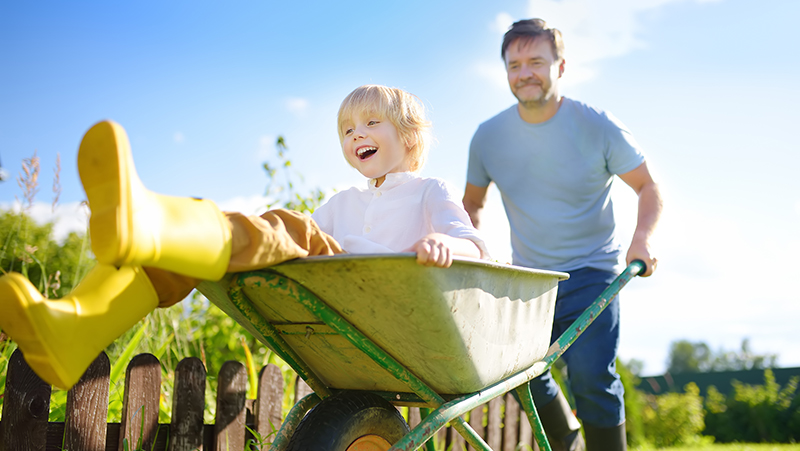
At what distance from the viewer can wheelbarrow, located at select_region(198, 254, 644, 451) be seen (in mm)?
1127

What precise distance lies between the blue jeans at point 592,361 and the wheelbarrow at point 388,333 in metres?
0.62

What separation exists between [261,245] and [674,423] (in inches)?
341

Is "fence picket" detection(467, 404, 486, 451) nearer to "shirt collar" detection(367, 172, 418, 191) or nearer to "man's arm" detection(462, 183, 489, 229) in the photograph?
"man's arm" detection(462, 183, 489, 229)

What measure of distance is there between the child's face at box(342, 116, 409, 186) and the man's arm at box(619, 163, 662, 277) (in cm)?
94

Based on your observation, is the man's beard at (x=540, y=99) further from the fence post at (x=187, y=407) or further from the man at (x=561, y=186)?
the fence post at (x=187, y=407)

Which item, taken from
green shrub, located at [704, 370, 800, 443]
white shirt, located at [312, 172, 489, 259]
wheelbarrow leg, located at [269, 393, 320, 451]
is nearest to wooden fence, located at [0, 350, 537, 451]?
wheelbarrow leg, located at [269, 393, 320, 451]

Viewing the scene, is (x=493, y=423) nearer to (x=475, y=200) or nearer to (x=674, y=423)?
(x=475, y=200)

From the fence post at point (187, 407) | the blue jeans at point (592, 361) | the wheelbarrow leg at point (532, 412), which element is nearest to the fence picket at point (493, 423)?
the blue jeans at point (592, 361)

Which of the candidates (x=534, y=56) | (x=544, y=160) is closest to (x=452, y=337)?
(x=544, y=160)

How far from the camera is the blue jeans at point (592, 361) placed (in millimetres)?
2156

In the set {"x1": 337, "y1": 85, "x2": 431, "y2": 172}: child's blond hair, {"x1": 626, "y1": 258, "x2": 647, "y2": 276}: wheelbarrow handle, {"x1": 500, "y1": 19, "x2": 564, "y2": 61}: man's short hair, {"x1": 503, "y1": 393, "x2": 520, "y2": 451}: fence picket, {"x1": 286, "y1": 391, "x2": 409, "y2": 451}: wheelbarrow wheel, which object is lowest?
{"x1": 503, "y1": 393, "x2": 520, "y2": 451}: fence picket

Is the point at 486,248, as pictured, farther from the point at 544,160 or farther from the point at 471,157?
the point at 471,157

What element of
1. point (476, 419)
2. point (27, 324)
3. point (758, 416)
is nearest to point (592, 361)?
point (476, 419)

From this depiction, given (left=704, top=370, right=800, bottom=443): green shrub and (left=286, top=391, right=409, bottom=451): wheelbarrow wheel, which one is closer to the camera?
(left=286, top=391, right=409, bottom=451): wheelbarrow wheel
